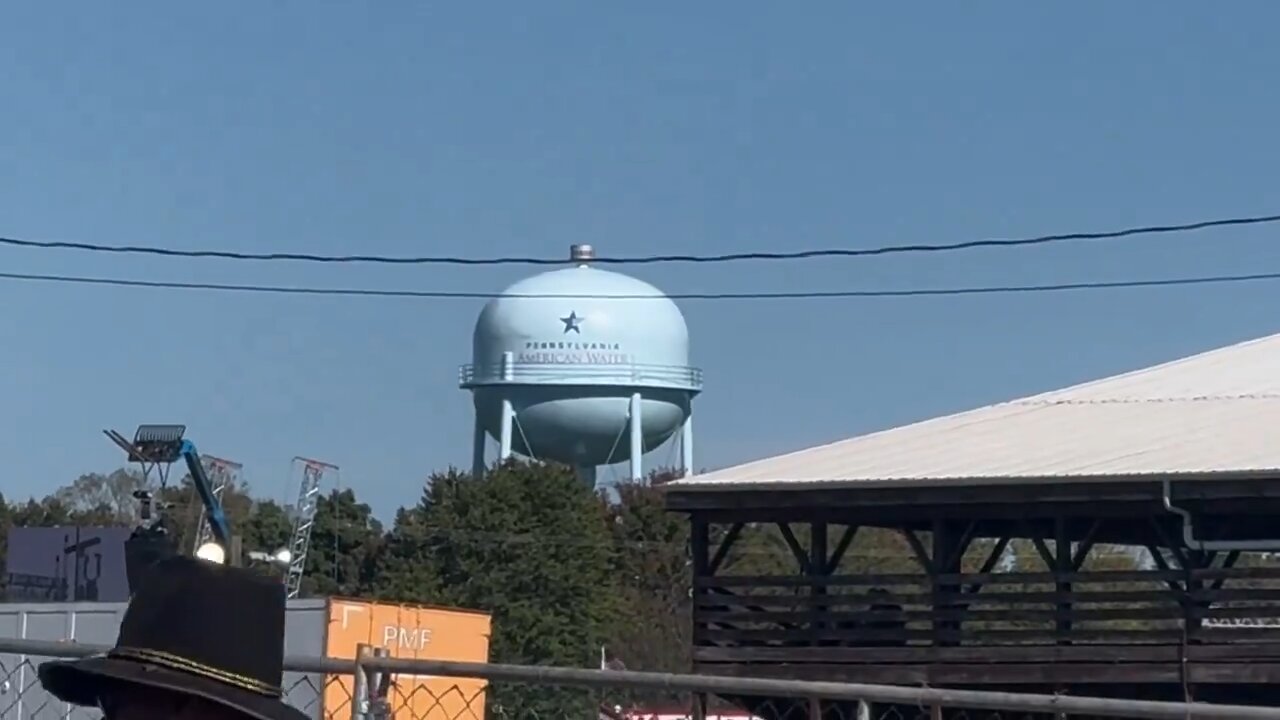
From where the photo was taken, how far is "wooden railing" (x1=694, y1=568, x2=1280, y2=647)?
20.0m

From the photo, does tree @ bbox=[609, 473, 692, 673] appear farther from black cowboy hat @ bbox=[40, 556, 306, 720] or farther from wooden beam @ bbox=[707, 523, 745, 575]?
black cowboy hat @ bbox=[40, 556, 306, 720]

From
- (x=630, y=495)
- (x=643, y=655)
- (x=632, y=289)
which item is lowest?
(x=643, y=655)

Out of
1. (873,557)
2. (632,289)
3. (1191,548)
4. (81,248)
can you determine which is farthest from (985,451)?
(632,289)

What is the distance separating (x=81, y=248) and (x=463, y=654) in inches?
263

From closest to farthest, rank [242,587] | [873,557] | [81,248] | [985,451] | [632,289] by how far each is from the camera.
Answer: [242,587], [985,451], [81,248], [873,557], [632,289]

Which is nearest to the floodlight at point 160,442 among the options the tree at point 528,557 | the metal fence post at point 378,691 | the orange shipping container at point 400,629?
the orange shipping container at point 400,629

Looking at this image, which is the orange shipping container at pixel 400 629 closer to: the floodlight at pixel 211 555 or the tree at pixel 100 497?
the floodlight at pixel 211 555

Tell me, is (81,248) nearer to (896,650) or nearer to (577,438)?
(896,650)

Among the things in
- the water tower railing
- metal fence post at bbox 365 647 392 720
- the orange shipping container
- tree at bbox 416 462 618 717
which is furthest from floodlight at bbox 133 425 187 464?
metal fence post at bbox 365 647 392 720

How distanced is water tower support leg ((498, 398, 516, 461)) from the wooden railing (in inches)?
1451

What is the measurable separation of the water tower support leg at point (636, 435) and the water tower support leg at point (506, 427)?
327 centimetres

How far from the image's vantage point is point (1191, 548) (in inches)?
763

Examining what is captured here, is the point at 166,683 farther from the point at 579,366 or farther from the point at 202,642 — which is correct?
the point at 579,366

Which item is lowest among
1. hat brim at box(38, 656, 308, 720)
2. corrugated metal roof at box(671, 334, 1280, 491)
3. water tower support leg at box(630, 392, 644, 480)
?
hat brim at box(38, 656, 308, 720)
